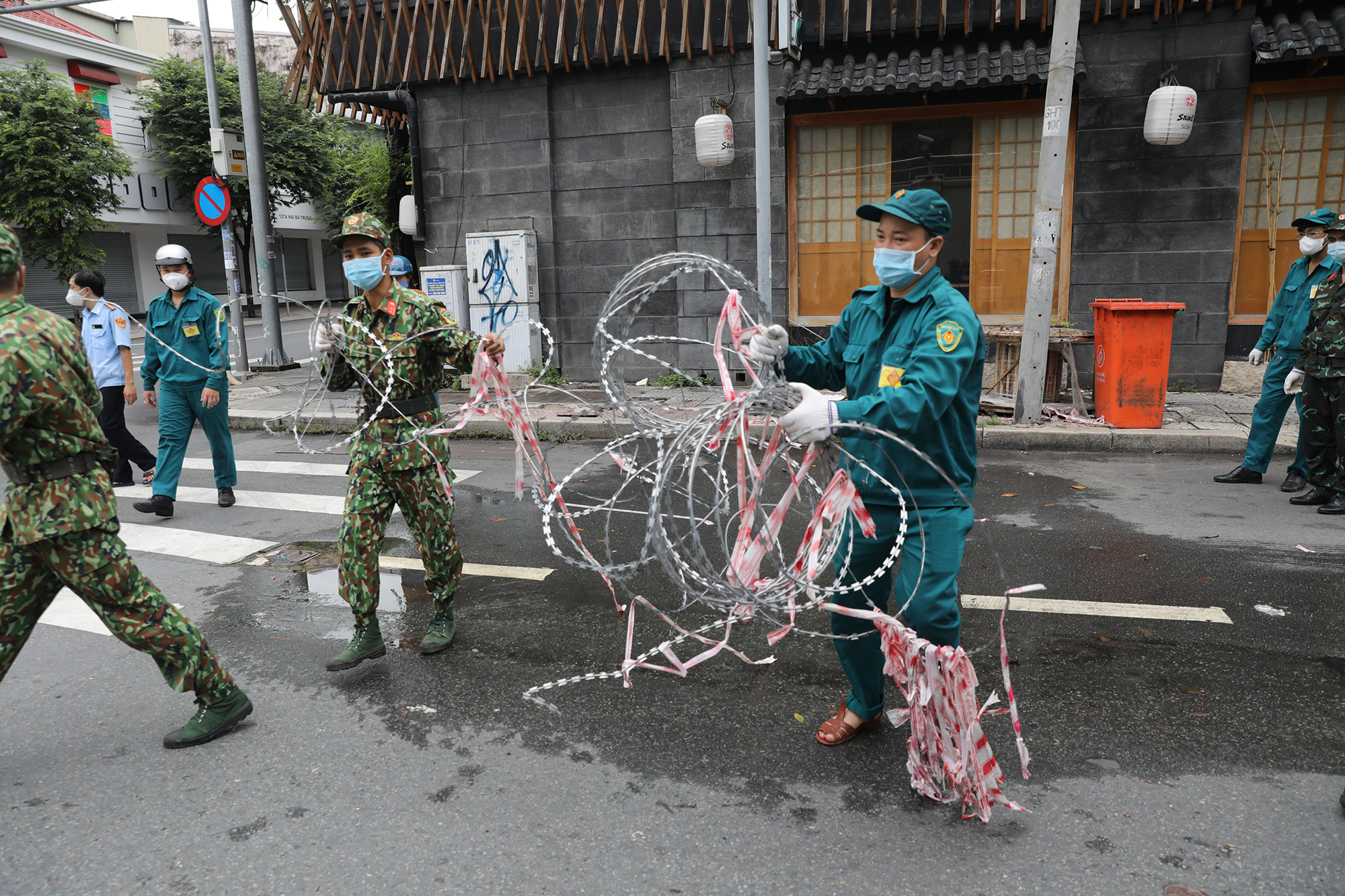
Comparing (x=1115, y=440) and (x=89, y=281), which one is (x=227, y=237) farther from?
(x=1115, y=440)

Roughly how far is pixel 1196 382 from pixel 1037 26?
4.18 m

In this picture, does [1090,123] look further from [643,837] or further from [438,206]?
[643,837]

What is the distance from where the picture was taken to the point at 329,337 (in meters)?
3.99

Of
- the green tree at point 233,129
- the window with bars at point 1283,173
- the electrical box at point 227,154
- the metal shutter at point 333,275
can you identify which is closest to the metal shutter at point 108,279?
the green tree at point 233,129

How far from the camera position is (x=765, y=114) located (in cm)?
889

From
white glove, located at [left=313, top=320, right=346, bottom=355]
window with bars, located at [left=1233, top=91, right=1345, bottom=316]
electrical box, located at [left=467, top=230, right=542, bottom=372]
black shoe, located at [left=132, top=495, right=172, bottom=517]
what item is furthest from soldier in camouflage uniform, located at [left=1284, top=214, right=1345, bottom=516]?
electrical box, located at [left=467, top=230, right=542, bottom=372]

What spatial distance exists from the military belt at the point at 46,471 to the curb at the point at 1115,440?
697cm

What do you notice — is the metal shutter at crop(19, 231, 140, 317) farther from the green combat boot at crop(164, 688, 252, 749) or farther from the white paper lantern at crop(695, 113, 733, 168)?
the green combat boot at crop(164, 688, 252, 749)

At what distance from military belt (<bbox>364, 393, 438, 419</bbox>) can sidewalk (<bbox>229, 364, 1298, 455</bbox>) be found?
2.36 meters

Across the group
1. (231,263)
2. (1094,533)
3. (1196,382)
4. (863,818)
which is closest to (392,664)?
(863,818)

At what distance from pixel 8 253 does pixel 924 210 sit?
290 cm

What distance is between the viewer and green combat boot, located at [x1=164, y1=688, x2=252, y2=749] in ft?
10.8

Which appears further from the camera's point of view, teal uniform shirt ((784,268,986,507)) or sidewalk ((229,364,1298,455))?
sidewalk ((229,364,1298,455))

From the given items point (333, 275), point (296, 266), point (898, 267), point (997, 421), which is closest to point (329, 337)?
point (898, 267)
